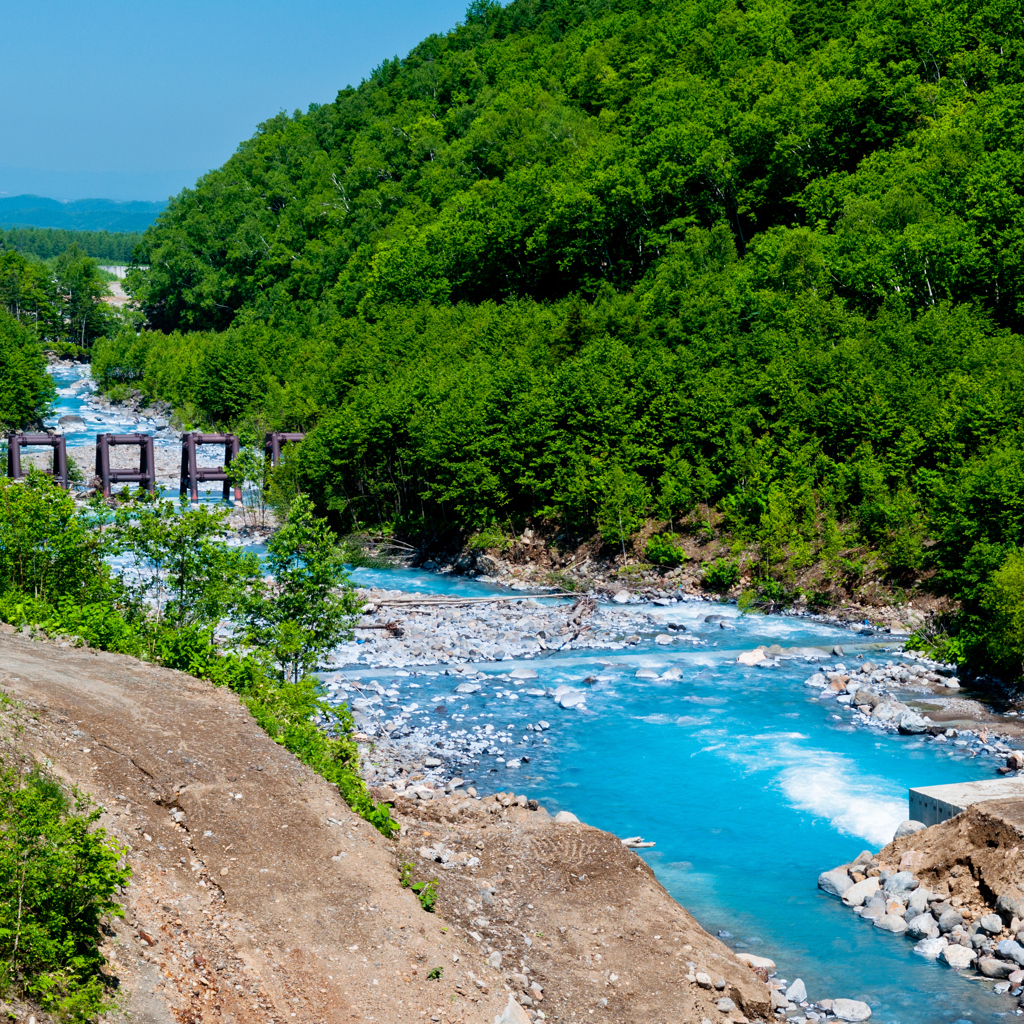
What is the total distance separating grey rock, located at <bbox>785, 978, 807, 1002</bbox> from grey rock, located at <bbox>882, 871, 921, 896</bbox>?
3.15 metres

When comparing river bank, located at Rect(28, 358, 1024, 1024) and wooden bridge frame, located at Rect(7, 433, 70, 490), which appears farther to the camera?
wooden bridge frame, located at Rect(7, 433, 70, 490)

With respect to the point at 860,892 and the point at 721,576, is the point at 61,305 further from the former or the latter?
the point at 860,892

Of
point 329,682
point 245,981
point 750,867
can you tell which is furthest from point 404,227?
point 245,981

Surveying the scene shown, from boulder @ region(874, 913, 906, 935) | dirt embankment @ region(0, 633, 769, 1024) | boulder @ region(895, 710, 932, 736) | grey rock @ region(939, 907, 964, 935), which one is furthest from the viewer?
boulder @ region(895, 710, 932, 736)

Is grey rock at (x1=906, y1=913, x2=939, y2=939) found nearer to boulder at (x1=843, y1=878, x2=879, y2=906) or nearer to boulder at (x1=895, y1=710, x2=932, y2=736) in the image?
boulder at (x1=843, y1=878, x2=879, y2=906)

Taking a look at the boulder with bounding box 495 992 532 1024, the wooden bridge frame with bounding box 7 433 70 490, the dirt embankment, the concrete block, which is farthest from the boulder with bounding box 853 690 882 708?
the wooden bridge frame with bounding box 7 433 70 490

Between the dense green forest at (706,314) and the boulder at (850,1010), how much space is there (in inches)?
576

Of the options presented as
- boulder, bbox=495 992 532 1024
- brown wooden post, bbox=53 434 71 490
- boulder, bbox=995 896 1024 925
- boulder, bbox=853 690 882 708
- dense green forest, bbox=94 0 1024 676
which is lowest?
boulder, bbox=995 896 1024 925

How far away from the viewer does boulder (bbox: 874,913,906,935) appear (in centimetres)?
1519

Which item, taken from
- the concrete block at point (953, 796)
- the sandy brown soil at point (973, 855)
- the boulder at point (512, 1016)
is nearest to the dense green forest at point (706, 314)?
the concrete block at point (953, 796)

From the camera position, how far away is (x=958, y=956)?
1423 cm

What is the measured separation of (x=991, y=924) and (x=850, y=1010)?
2.93m

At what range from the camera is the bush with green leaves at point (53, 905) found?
8.63 m

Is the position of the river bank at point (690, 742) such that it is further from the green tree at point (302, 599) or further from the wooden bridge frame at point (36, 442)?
the wooden bridge frame at point (36, 442)
